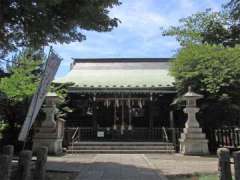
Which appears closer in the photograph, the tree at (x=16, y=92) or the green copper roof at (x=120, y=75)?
the tree at (x=16, y=92)

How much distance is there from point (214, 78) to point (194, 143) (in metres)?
3.79

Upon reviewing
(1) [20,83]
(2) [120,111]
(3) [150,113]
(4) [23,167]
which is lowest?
(4) [23,167]

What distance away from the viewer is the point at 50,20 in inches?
432

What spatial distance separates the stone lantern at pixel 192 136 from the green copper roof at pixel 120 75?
18.4 feet

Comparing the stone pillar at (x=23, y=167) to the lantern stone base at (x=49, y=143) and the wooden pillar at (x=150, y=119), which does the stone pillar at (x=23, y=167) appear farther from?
the wooden pillar at (x=150, y=119)

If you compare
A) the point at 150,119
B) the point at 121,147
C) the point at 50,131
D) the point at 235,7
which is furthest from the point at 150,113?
the point at 235,7

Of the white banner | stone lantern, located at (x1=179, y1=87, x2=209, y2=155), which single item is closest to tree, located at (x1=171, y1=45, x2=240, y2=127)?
stone lantern, located at (x1=179, y1=87, x2=209, y2=155)

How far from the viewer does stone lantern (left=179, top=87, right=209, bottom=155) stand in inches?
766

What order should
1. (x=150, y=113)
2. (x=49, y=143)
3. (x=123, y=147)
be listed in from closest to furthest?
(x=49, y=143), (x=123, y=147), (x=150, y=113)

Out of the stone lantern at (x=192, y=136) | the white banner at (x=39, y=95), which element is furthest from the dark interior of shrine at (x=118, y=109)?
the white banner at (x=39, y=95)

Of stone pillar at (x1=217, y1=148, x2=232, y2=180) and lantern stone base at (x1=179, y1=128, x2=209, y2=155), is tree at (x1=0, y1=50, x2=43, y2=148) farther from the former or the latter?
stone pillar at (x1=217, y1=148, x2=232, y2=180)

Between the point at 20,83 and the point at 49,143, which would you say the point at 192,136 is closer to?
the point at 49,143

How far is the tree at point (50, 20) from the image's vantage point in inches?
416

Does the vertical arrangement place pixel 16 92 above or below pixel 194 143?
above
